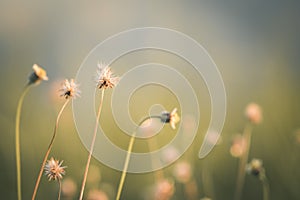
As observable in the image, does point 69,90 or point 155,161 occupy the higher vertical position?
point 155,161

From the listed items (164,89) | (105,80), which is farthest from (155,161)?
(164,89)

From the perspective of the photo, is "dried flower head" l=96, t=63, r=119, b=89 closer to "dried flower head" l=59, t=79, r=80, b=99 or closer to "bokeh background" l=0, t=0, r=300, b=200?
"dried flower head" l=59, t=79, r=80, b=99

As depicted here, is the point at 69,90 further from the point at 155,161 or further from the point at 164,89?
the point at 164,89

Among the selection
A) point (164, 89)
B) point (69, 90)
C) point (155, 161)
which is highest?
point (164, 89)

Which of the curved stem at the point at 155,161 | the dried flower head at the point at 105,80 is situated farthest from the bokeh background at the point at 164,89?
the dried flower head at the point at 105,80

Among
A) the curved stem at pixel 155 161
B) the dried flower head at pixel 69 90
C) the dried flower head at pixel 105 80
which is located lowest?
the dried flower head at pixel 69 90

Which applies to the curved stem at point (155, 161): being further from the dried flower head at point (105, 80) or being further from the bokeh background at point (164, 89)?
the dried flower head at point (105, 80)

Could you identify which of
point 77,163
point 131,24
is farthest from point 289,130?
point 131,24

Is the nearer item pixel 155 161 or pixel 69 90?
pixel 69 90
